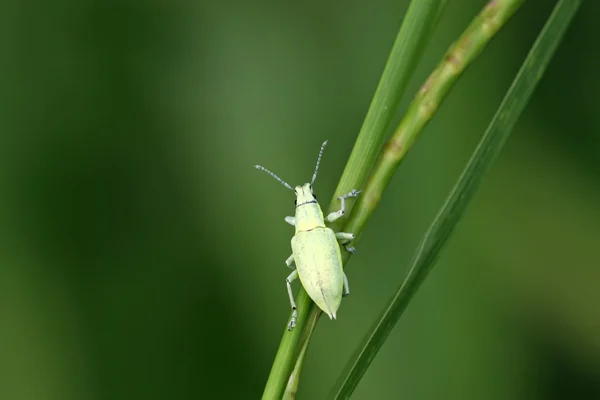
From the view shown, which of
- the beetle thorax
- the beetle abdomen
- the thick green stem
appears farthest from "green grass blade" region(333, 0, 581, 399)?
the beetle thorax

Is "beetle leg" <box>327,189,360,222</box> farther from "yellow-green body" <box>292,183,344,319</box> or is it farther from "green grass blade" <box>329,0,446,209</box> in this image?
"yellow-green body" <box>292,183,344,319</box>

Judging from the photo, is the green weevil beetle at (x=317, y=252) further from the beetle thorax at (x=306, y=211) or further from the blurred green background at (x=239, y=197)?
the blurred green background at (x=239, y=197)

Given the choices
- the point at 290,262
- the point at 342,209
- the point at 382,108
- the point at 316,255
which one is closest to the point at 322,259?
the point at 316,255

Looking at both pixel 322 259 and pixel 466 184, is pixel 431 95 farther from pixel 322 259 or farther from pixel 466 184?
pixel 322 259

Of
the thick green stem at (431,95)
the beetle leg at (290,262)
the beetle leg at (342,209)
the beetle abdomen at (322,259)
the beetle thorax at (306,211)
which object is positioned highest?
the thick green stem at (431,95)

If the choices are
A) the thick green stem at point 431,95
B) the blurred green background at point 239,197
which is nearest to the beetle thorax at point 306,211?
the blurred green background at point 239,197

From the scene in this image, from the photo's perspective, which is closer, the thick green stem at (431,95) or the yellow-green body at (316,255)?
the thick green stem at (431,95)

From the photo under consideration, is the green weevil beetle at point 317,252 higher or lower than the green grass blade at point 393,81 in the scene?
lower
